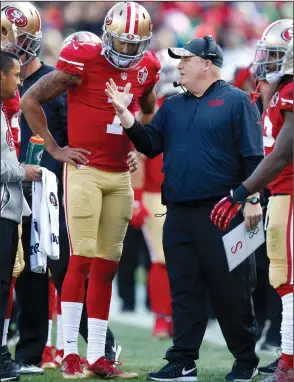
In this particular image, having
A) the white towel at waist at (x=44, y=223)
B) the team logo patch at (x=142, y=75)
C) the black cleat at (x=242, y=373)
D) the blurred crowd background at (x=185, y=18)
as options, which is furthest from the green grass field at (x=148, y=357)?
the blurred crowd background at (x=185, y=18)

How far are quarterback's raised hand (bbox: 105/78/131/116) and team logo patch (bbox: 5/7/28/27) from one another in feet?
3.00

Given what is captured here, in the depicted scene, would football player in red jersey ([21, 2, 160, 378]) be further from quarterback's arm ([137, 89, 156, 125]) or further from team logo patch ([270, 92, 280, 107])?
team logo patch ([270, 92, 280, 107])

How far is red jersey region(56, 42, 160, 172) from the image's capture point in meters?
6.18

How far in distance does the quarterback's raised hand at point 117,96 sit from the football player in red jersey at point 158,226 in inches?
127

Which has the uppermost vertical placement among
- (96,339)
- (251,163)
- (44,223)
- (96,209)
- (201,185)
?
(251,163)

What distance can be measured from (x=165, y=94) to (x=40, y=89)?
318cm

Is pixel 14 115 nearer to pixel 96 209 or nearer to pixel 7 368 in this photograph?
pixel 96 209

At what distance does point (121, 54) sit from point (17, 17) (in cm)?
93

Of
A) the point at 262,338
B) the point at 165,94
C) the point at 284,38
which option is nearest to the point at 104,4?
the point at 165,94

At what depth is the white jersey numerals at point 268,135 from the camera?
6.33 m

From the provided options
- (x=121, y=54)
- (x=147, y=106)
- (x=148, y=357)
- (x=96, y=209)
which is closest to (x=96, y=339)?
(x=96, y=209)

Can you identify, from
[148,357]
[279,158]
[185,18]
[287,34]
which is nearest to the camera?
[279,158]

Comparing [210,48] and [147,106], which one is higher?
[210,48]

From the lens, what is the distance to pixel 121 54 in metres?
6.15
